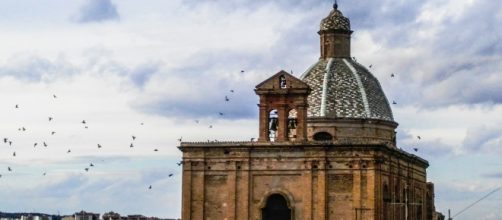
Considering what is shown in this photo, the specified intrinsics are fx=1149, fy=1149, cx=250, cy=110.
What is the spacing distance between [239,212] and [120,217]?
79415mm

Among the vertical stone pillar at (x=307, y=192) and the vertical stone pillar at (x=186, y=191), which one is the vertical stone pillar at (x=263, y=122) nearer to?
the vertical stone pillar at (x=307, y=192)

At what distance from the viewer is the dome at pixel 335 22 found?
2741 inches

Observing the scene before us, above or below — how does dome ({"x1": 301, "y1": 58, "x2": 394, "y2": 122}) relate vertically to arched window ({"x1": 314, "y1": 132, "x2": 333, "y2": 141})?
above

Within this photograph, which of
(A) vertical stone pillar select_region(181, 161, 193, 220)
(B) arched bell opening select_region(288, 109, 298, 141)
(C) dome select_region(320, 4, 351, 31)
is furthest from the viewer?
(C) dome select_region(320, 4, 351, 31)

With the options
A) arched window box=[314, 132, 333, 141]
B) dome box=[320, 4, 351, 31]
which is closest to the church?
arched window box=[314, 132, 333, 141]

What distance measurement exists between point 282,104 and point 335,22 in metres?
8.78

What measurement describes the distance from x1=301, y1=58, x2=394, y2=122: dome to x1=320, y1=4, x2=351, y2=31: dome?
6.40ft

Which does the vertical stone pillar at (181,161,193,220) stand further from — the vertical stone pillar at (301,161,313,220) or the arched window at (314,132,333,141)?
the arched window at (314,132,333,141)

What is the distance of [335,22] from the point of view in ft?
228

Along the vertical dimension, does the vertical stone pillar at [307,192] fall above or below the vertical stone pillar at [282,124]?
below

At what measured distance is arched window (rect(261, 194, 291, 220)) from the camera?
6253cm

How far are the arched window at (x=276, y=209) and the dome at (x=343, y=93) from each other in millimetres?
6671

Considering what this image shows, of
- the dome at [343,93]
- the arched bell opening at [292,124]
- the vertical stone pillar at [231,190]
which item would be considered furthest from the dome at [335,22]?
the vertical stone pillar at [231,190]

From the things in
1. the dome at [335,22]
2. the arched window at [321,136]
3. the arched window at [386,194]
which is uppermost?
the dome at [335,22]
